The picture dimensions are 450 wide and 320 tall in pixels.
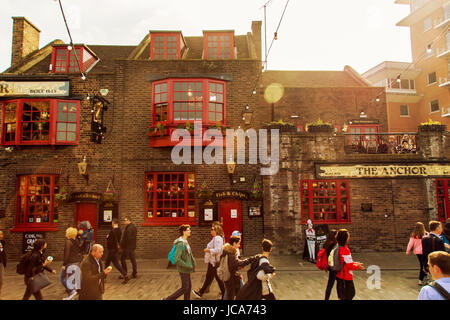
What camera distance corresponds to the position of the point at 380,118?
19031 millimetres

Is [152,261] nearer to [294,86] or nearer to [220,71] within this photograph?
[220,71]

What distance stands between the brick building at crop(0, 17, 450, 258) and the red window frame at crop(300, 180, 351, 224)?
0.05m

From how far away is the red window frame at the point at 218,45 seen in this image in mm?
13312

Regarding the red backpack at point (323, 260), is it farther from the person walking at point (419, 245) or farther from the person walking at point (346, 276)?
the person walking at point (419, 245)

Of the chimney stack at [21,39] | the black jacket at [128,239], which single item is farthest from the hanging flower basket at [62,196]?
the chimney stack at [21,39]

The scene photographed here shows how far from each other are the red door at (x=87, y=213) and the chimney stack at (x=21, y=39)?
8.72m

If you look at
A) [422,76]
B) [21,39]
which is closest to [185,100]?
[21,39]

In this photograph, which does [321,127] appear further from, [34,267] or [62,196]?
[62,196]

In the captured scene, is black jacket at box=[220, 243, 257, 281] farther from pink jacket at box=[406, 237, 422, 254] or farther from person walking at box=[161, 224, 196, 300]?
pink jacket at box=[406, 237, 422, 254]

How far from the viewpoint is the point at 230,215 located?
473 inches

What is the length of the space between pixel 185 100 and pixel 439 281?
10946 millimetres

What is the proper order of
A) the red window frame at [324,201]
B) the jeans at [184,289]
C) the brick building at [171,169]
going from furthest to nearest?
the red window frame at [324,201] < the brick building at [171,169] < the jeans at [184,289]

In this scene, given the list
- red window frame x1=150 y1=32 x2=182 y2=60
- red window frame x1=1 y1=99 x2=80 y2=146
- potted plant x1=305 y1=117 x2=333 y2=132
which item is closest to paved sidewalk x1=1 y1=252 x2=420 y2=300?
red window frame x1=1 y1=99 x2=80 y2=146
